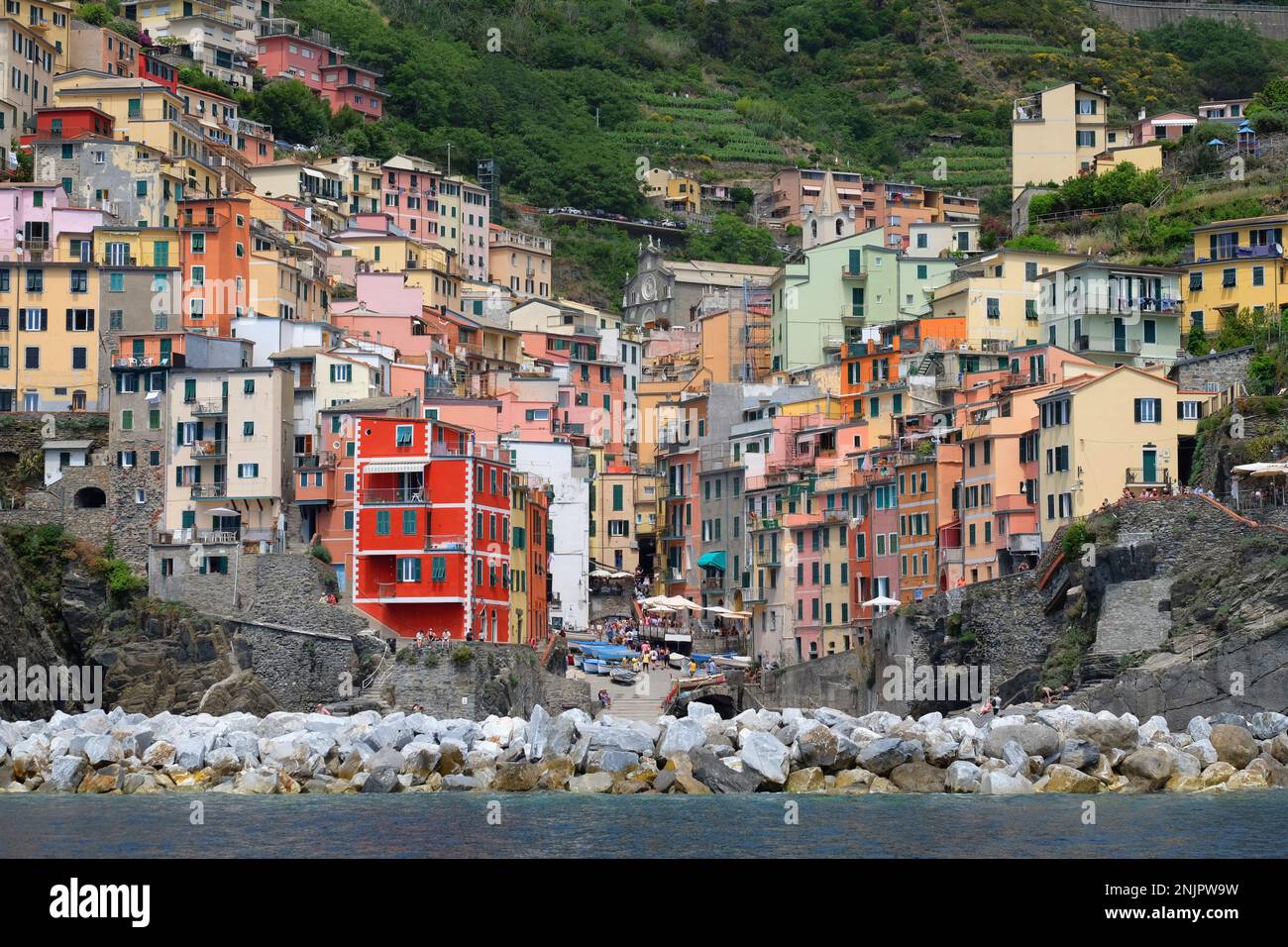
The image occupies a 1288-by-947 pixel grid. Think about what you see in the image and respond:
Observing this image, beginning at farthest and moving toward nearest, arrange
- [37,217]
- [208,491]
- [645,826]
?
[37,217] < [208,491] < [645,826]

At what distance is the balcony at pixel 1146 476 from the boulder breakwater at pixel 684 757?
12.2 m

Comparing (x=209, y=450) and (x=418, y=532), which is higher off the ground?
(x=209, y=450)

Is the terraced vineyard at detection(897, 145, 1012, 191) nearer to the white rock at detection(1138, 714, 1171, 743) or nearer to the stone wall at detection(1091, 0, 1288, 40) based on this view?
the stone wall at detection(1091, 0, 1288, 40)

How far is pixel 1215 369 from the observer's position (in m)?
84.5

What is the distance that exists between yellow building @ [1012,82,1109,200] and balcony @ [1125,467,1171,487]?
52.1 m

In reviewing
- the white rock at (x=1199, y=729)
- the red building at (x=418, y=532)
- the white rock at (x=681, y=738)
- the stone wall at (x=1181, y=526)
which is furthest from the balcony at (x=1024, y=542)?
the white rock at (x=681, y=738)

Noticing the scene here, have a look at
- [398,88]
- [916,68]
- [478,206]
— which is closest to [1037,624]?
[478,206]

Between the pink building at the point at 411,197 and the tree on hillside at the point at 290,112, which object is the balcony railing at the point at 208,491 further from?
the tree on hillside at the point at 290,112

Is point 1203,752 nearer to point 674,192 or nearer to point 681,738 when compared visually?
point 681,738

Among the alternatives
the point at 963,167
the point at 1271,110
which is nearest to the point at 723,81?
the point at 963,167

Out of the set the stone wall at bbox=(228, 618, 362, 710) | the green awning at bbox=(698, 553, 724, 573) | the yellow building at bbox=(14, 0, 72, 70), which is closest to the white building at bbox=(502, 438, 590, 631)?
the green awning at bbox=(698, 553, 724, 573)

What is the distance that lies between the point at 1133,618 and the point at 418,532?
80.8ft

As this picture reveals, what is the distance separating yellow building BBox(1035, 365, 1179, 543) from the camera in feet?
248
